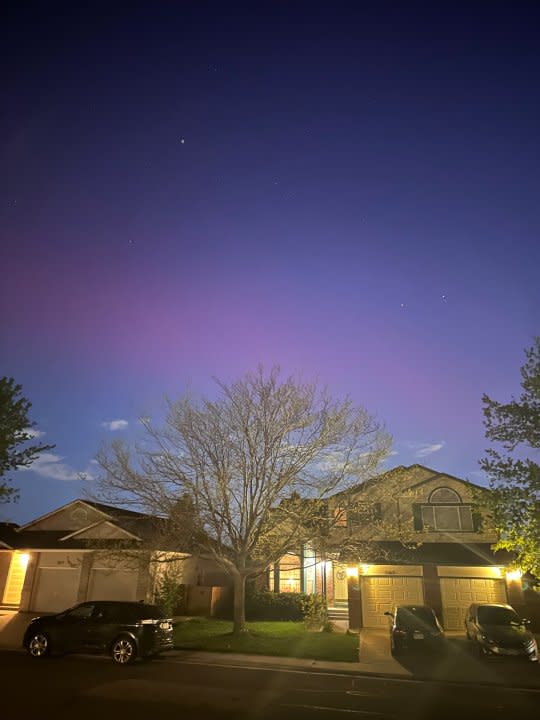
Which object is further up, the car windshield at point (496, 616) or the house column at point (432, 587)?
the house column at point (432, 587)

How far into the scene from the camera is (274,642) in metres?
16.5

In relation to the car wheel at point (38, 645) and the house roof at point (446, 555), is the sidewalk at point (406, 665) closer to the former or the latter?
the car wheel at point (38, 645)

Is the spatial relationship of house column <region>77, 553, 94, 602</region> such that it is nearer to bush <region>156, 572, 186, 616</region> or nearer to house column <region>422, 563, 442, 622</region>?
bush <region>156, 572, 186, 616</region>

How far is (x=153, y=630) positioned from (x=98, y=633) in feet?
5.01

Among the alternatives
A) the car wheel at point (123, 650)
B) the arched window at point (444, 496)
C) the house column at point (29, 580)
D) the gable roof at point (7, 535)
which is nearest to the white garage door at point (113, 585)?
the house column at point (29, 580)

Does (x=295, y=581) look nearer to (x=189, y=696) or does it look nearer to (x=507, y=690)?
(x=507, y=690)

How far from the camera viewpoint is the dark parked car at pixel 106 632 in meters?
13.6

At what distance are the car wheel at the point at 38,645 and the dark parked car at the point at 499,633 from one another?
13.1 m

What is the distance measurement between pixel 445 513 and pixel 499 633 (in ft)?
30.4

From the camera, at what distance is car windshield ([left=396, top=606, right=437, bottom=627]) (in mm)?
16812

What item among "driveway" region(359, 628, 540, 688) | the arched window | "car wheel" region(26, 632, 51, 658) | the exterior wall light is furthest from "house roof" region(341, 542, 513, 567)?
"car wheel" region(26, 632, 51, 658)

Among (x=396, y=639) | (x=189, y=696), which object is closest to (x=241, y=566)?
(x=396, y=639)

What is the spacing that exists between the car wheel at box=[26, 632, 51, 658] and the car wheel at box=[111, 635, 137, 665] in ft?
6.98

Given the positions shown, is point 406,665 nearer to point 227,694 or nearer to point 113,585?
point 227,694
